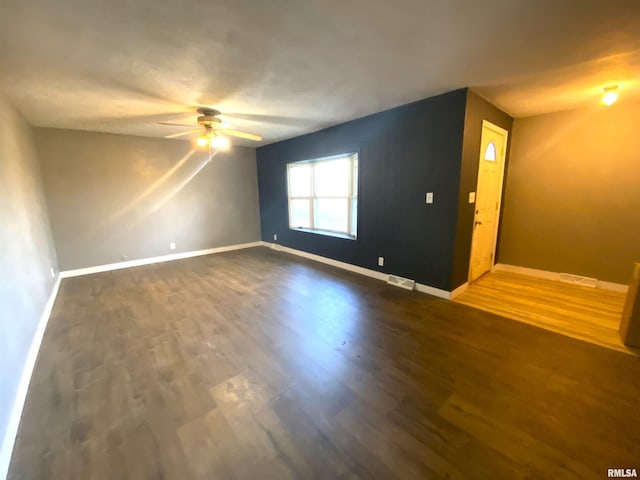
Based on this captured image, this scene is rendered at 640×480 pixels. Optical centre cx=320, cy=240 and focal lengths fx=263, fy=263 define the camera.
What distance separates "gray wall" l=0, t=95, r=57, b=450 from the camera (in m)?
1.76

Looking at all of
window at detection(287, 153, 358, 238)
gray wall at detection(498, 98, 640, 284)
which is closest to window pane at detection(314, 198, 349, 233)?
window at detection(287, 153, 358, 238)

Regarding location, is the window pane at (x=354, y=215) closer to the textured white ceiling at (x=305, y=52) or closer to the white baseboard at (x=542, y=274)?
the textured white ceiling at (x=305, y=52)

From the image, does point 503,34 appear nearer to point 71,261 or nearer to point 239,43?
point 239,43

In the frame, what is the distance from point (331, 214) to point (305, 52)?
10.3 feet

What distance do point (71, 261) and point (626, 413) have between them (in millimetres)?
6690

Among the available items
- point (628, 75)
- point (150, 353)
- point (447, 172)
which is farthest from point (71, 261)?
point (628, 75)

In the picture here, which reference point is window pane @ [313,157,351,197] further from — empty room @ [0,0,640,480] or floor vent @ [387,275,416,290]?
floor vent @ [387,275,416,290]

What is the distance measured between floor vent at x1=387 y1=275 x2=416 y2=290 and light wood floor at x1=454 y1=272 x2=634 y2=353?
582 millimetres

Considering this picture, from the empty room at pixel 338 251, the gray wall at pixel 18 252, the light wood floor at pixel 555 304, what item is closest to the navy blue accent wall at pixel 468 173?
the empty room at pixel 338 251

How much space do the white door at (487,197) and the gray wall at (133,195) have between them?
4.81 m

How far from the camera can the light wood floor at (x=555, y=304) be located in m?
2.54

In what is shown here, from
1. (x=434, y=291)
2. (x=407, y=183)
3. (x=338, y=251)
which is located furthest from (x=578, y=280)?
(x=338, y=251)

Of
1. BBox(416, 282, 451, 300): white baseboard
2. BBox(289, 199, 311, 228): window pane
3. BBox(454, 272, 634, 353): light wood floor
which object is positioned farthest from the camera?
BBox(289, 199, 311, 228): window pane

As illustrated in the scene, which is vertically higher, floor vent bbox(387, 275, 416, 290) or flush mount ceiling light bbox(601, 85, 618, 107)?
flush mount ceiling light bbox(601, 85, 618, 107)
